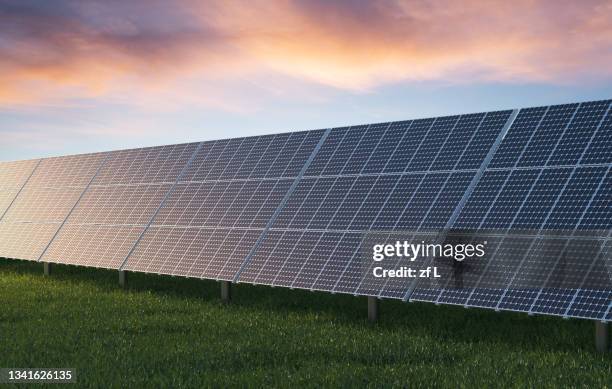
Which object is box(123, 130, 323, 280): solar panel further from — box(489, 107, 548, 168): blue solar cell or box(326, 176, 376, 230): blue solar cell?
box(489, 107, 548, 168): blue solar cell

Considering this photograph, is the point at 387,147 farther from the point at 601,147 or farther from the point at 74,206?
the point at 74,206

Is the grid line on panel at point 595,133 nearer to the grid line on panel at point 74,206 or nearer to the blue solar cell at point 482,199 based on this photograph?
the blue solar cell at point 482,199

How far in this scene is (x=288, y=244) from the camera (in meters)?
20.3

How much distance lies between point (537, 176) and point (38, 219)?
22.9 meters

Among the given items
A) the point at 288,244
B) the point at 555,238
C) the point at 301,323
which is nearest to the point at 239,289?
the point at 288,244

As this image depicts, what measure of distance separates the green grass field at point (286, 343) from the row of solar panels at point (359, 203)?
988mm

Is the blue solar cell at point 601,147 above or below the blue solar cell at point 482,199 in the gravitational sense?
above

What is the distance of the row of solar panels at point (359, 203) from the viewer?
51.6 feet

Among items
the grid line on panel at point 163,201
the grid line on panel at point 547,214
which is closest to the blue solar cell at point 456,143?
the grid line on panel at point 547,214

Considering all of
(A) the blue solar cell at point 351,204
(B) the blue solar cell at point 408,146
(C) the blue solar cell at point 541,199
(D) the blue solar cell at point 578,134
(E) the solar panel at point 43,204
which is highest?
(D) the blue solar cell at point 578,134

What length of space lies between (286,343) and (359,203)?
16.7ft

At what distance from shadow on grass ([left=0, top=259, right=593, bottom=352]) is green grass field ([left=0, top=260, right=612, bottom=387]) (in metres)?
0.04

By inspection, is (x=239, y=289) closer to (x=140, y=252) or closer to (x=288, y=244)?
(x=140, y=252)

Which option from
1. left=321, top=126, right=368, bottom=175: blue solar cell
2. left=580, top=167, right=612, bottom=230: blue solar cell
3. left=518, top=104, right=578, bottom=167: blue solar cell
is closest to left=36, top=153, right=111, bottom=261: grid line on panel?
left=321, top=126, right=368, bottom=175: blue solar cell
